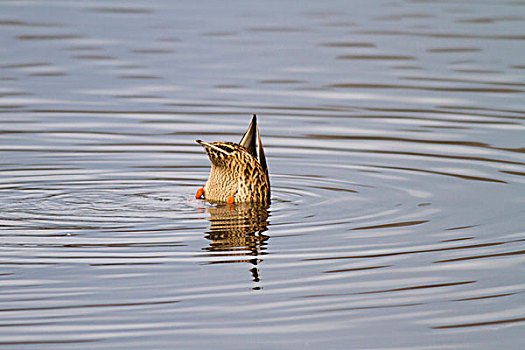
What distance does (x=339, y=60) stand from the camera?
19078 mm

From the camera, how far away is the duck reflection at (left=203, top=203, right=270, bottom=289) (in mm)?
8297

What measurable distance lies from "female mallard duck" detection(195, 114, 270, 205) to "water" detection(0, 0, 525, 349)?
0.24 m

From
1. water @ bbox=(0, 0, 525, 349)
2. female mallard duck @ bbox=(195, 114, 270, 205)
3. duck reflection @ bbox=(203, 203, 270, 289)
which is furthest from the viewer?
female mallard duck @ bbox=(195, 114, 270, 205)

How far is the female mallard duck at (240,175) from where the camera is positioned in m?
10.1

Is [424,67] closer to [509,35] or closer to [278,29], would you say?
[509,35]

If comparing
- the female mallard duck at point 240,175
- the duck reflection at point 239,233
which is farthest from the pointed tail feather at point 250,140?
the duck reflection at point 239,233

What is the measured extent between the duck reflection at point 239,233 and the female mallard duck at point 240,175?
10cm

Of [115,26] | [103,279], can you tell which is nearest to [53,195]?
[103,279]

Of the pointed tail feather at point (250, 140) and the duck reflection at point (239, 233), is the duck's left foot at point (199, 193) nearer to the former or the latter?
the duck reflection at point (239, 233)

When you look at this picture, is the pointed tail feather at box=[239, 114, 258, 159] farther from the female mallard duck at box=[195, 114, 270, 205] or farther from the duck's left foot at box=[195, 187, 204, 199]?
the duck's left foot at box=[195, 187, 204, 199]

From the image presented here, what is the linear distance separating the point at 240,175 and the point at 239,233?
1.15 metres

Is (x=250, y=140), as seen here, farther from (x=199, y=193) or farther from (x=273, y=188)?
(x=273, y=188)

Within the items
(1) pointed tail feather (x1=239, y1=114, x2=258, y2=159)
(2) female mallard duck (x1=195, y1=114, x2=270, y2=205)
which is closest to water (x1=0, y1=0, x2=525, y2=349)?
(2) female mallard duck (x1=195, y1=114, x2=270, y2=205)

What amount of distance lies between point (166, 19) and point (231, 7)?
244 centimetres
